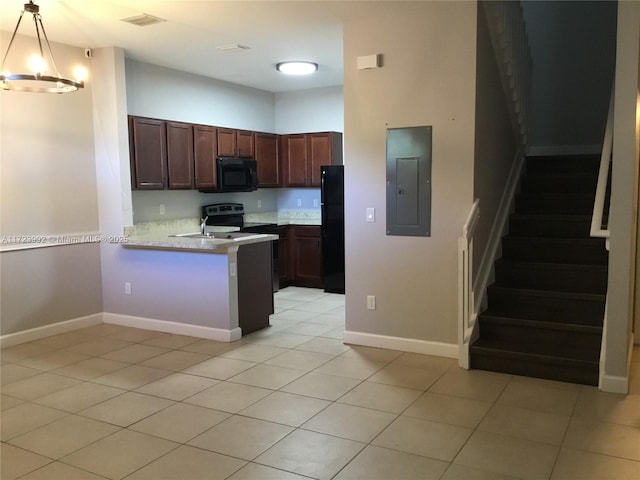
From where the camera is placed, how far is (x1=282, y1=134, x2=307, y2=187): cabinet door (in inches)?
296

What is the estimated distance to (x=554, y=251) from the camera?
4.73 metres

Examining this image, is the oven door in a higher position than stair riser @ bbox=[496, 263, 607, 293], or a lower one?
higher

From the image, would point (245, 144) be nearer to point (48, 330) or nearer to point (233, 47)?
point (233, 47)

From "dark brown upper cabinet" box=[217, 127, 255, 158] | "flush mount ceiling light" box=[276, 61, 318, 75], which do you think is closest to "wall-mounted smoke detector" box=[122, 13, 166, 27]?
"flush mount ceiling light" box=[276, 61, 318, 75]

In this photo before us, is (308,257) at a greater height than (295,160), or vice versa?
(295,160)

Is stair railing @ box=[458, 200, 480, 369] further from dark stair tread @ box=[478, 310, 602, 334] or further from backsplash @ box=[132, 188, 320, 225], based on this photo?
backsplash @ box=[132, 188, 320, 225]

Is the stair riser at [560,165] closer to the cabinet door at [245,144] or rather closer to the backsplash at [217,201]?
the backsplash at [217,201]

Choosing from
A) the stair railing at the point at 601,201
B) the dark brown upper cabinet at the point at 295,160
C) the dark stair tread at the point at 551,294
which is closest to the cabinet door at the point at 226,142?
the dark brown upper cabinet at the point at 295,160

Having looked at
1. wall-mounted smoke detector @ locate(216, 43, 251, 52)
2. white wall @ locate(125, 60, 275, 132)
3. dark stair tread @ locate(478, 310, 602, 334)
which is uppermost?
wall-mounted smoke detector @ locate(216, 43, 251, 52)

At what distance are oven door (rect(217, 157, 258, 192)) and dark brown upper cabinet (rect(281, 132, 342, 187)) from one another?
2.24 ft

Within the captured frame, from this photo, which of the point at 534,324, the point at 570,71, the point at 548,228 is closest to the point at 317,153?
the point at 570,71

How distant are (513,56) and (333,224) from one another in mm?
2956

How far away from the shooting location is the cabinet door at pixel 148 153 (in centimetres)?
553

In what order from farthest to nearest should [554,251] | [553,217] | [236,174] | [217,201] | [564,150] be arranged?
[217,201] < [236,174] < [564,150] < [553,217] < [554,251]
